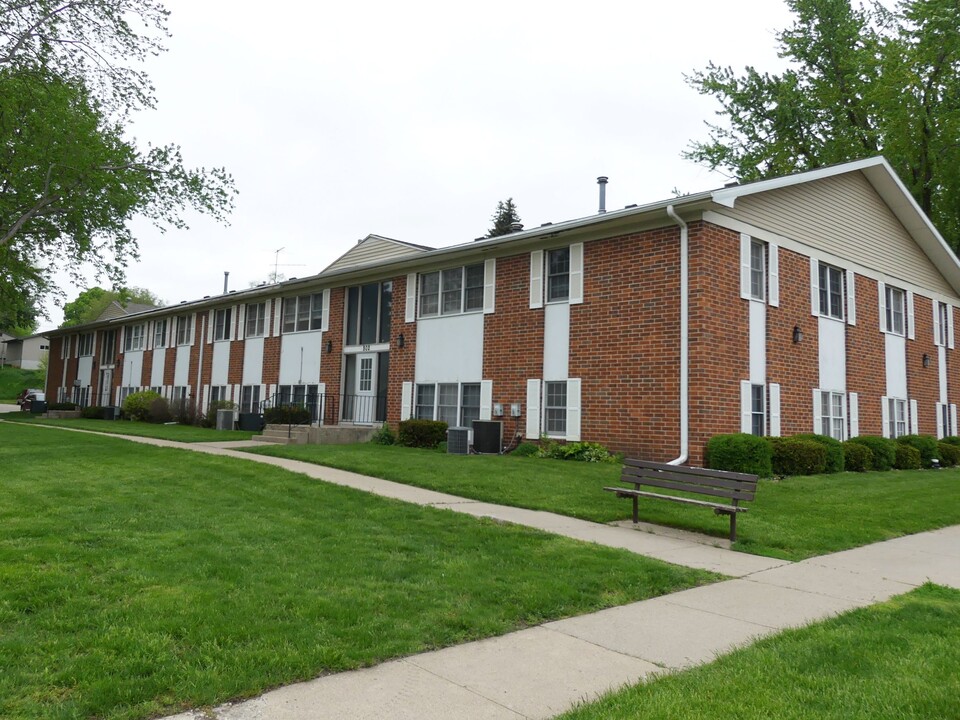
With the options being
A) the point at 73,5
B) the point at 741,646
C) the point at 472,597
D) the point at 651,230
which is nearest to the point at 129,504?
the point at 472,597

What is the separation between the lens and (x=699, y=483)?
838cm

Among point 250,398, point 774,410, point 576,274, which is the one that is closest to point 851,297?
point 774,410

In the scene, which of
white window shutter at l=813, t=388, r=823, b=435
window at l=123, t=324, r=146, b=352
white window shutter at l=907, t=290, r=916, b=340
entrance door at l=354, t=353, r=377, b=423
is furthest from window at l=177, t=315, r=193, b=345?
white window shutter at l=907, t=290, r=916, b=340

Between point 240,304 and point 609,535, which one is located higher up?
point 240,304

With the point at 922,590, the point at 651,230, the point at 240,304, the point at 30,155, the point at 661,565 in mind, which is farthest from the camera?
the point at 240,304

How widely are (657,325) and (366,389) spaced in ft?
31.5

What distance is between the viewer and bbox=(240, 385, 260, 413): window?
2462 centimetres

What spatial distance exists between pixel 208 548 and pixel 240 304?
21.3 meters

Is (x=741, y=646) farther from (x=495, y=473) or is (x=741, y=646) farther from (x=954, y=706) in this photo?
(x=495, y=473)

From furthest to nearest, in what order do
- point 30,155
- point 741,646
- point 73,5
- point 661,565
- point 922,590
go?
point 30,155, point 73,5, point 661,565, point 922,590, point 741,646

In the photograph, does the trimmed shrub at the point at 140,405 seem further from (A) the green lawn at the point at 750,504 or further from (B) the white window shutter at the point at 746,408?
(B) the white window shutter at the point at 746,408

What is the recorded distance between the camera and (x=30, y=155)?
1911cm

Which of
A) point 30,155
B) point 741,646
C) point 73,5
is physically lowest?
point 741,646

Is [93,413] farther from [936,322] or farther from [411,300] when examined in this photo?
[936,322]
